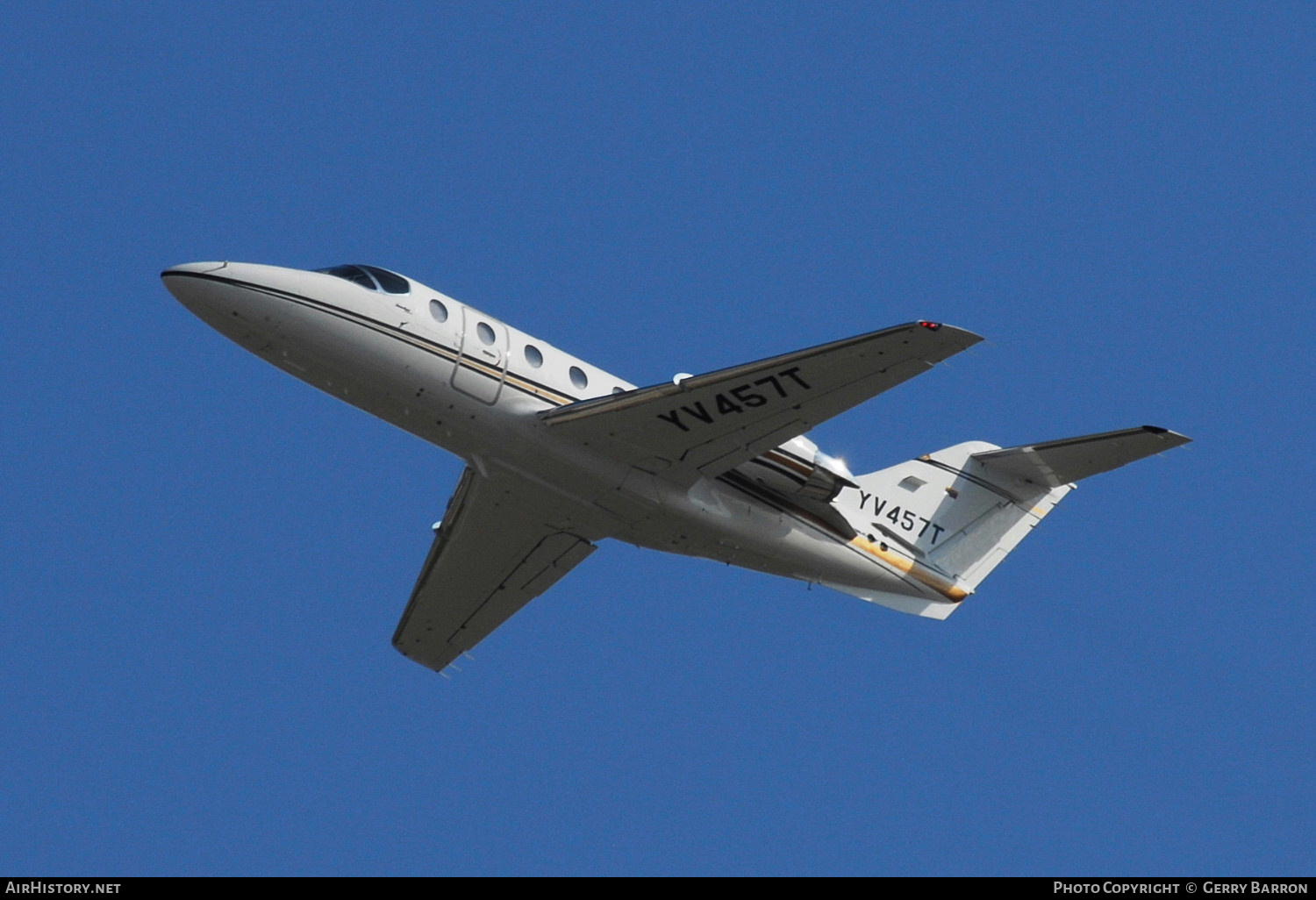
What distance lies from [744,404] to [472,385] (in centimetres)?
380

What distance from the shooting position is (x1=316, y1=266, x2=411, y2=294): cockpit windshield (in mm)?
23406

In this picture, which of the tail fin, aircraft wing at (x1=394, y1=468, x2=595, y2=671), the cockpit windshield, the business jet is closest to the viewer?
the business jet

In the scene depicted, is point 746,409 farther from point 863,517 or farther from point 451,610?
point 451,610

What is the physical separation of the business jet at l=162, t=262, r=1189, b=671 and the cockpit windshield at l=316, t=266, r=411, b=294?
35mm

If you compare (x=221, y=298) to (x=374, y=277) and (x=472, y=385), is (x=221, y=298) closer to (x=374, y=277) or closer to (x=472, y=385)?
(x=374, y=277)

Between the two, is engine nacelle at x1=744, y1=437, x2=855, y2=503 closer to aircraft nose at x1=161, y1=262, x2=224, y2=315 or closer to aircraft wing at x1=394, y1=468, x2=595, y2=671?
aircraft wing at x1=394, y1=468, x2=595, y2=671

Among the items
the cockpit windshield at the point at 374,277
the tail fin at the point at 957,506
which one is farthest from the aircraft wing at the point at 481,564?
the tail fin at the point at 957,506

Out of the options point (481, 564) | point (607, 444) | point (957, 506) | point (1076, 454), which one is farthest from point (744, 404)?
point (957, 506)

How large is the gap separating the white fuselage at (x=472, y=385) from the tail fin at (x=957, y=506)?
8.49 feet

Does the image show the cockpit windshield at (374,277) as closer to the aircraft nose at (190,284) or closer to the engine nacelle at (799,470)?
the aircraft nose at (190,284)

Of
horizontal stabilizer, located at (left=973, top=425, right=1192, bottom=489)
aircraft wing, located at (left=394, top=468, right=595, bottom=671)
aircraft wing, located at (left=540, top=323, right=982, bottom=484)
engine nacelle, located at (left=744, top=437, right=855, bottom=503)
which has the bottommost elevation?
aircraft wing, located at (left=394, top=468, right=595, bottom=671)

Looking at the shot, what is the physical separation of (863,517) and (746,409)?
4958mm

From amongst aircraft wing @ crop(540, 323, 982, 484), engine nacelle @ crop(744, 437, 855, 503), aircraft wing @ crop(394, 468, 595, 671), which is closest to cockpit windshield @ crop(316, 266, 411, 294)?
aircraft wing @ crop(540, 323, 982, 484)

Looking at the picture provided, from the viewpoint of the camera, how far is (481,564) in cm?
2747
